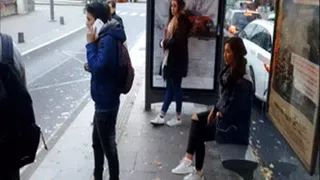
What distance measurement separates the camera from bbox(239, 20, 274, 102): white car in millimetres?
6500

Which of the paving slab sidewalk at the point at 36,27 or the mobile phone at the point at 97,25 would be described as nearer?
the mobile phone at the point at 97,25

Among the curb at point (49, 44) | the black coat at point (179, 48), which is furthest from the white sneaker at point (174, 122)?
the curb at point (49, 44)

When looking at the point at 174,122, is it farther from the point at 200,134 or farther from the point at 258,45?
the point at 258,45

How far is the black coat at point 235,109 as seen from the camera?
381cm

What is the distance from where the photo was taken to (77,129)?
6.05 metres

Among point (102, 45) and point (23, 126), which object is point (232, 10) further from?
point (23, 126)

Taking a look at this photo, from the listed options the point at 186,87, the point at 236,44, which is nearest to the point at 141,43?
the point at 186,87

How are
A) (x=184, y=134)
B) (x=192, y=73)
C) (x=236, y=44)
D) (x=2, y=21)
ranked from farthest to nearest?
(x=2, y=21), (x=192, y=73), (x=184, y=134), (x=236, y=44)

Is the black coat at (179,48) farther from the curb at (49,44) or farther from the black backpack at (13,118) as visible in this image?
the curb at (49,44)

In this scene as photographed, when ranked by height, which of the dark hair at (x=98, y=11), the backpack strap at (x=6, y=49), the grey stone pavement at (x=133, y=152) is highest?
the dark hair at (x=98, y=11)

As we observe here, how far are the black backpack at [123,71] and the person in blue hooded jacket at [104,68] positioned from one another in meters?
0.04

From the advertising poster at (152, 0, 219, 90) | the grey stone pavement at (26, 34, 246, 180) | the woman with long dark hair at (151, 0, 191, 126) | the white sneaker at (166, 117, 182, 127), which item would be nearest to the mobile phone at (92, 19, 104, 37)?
the grey stone pavement at (26, 34, 246, 180)

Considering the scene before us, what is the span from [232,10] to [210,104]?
256 centimetres

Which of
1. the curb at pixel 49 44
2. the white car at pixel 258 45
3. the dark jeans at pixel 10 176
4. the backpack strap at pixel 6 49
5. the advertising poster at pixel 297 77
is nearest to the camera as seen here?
the advertising poster at pixel 297 77
